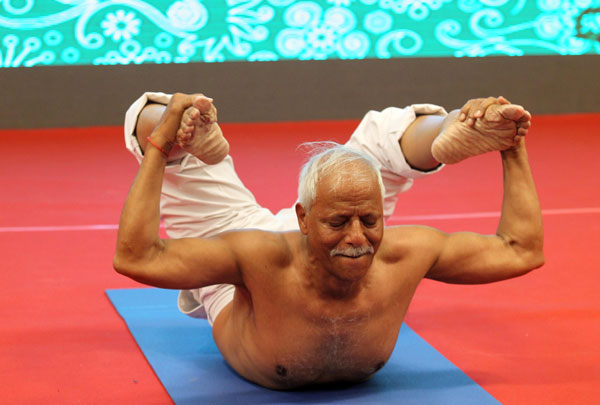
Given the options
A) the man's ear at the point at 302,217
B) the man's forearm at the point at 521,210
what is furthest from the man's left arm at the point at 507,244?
the man's ear at the point at 302,217

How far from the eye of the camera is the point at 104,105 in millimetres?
6531

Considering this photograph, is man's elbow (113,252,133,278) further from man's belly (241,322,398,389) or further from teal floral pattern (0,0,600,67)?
teal floral pattern (0,0,600,67)

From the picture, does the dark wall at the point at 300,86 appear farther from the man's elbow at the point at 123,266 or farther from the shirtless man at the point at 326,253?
the man's elbow at the point at 123,266

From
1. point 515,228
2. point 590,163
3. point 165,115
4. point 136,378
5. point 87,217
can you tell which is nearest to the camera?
point 165,115

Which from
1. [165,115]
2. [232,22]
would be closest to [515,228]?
[165,115]

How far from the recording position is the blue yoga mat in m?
2.08

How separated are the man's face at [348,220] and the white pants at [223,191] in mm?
472

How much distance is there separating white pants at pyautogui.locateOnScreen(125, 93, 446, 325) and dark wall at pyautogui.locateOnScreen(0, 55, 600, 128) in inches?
160

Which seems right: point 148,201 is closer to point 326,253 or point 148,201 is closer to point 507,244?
point 326,253

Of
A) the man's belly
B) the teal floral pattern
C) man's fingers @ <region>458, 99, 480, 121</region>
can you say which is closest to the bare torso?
the man's belly

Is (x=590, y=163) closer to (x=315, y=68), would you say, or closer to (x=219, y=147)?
(x=315, y=68)

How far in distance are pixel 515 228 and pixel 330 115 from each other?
15.9 feet

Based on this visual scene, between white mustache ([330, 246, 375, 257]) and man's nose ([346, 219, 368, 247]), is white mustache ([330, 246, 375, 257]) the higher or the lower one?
the lower one

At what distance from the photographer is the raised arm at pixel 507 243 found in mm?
2072
